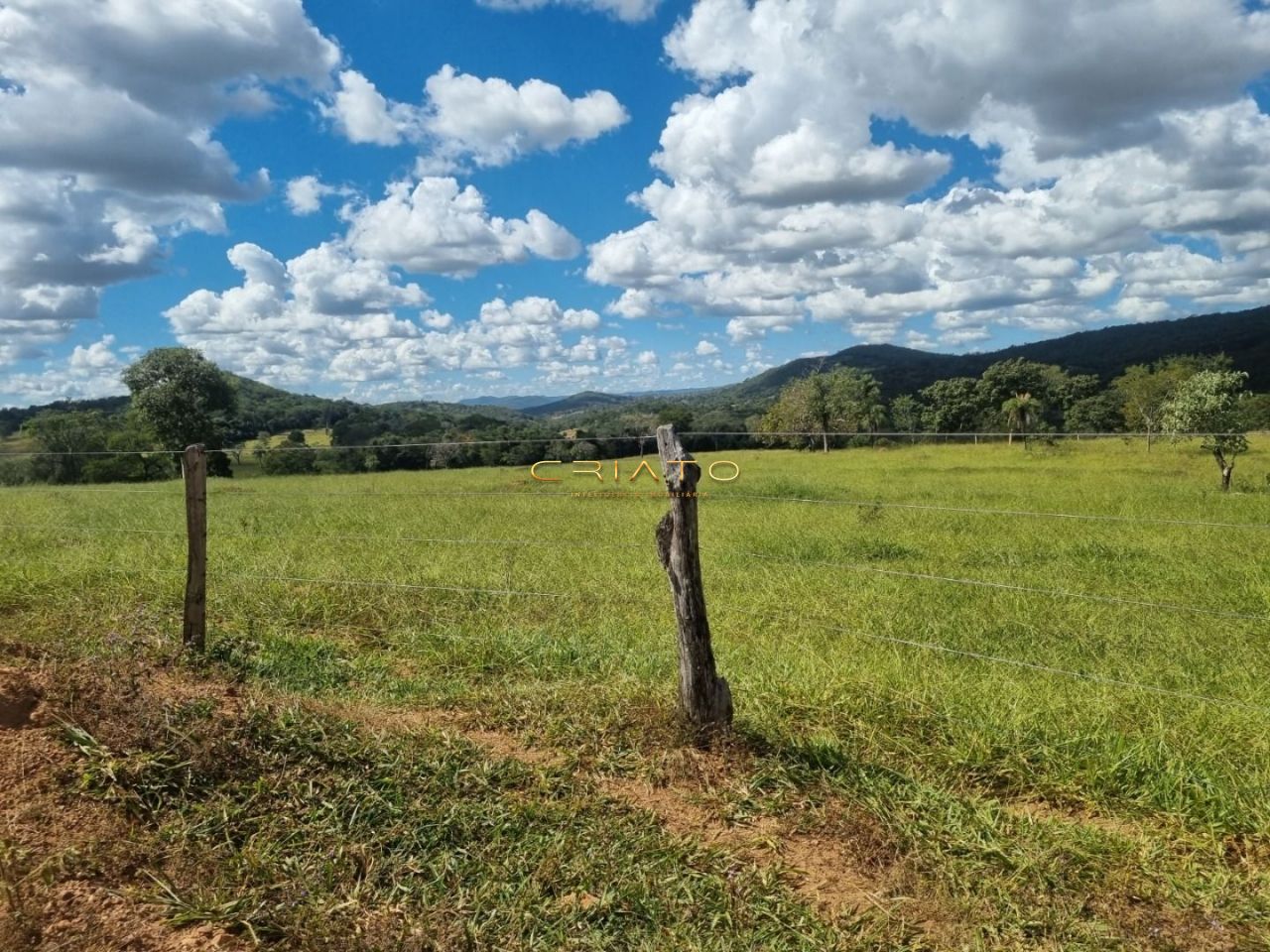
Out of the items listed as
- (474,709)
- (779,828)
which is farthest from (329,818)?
(779,828)

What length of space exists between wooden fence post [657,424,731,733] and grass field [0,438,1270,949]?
0.69 ft

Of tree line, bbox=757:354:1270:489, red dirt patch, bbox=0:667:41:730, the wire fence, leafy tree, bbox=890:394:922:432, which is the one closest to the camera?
red dirt patch, bbox=0:667:41:730

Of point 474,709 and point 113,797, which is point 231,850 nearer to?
point 113,797

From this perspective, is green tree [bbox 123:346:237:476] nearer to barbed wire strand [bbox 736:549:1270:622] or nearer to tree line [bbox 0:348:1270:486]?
tree line [bbox 0:348:1270:486]

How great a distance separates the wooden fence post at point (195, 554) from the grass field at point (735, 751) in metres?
0.24

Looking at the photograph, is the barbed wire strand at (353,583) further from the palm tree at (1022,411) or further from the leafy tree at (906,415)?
the leafy tree at (906,415)

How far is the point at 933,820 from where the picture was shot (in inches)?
148

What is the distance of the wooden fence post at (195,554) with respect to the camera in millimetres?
5906

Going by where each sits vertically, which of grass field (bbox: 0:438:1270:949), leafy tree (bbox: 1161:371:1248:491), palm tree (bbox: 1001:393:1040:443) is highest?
palm tree (bbox: 1001:393:1040:443)

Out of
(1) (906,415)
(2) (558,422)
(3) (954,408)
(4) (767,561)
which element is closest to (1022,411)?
(3) (954,408)

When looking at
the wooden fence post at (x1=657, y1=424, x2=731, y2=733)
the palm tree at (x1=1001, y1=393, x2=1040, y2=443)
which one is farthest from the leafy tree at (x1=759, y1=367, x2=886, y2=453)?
the wooden fence post at (x1=657, y1=424, x2=731, y2=733)

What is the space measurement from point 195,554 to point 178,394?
2068 inches

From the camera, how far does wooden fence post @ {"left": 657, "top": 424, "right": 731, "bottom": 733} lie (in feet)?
14.5

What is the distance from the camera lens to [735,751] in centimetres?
437
